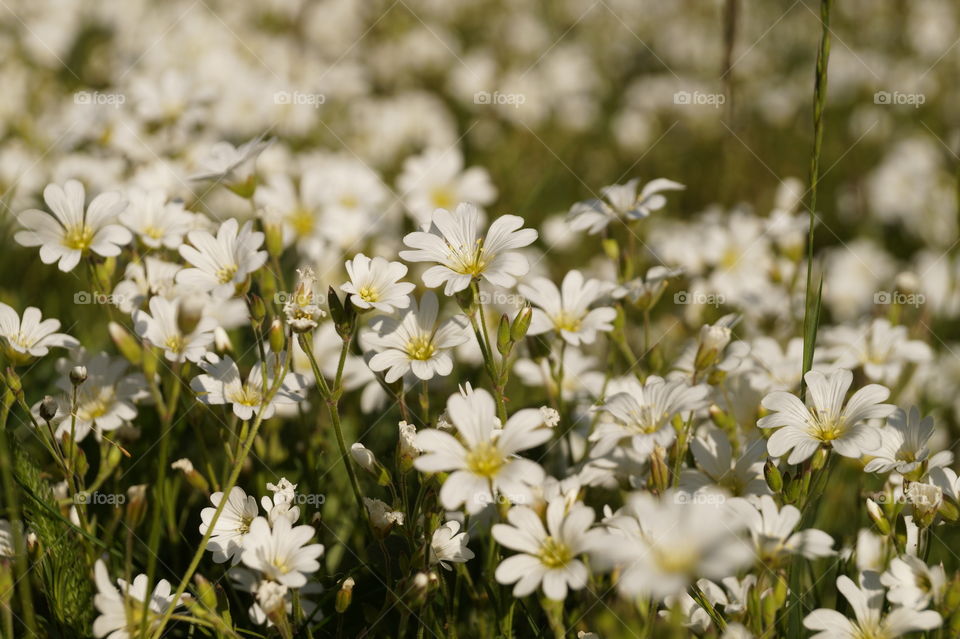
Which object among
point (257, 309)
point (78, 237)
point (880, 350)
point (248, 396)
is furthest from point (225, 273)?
point (880, 350)

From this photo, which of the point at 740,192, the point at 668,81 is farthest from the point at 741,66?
the point at 740,192

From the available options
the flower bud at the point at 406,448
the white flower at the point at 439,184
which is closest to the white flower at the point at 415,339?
the flower bud at the point at 406,448

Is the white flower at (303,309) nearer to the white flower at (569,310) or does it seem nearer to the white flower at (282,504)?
the white flower at (282,504)

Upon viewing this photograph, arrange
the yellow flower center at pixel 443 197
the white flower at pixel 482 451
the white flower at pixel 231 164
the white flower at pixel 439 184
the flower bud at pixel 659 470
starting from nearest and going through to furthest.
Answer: the white flower at pixel 482 451, the flower bud at pixel 659 470, the white flower at pixel 231 164, the white flower at pixel 439 184, the yellow flower center at pixel 443 197

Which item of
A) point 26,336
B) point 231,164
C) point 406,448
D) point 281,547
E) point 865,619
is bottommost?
A: point 865,619

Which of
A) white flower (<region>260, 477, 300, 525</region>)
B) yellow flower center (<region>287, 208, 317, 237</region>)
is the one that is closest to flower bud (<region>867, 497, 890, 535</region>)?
white flower (<region>260, 477, 300, 525</region>)

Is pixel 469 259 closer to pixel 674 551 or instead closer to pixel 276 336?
pixel 276 336
